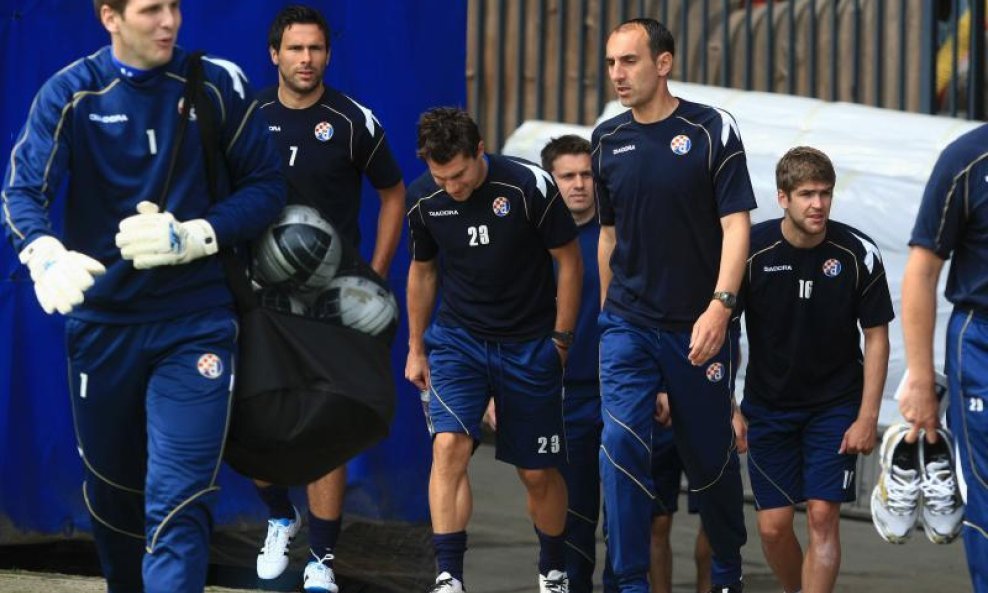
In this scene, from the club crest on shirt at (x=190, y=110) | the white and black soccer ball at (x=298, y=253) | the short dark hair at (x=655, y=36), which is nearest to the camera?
the club crest on shirt at (x=190, y=110)

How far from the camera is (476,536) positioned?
10.0 m

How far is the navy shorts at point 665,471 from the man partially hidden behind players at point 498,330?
40 centimetres

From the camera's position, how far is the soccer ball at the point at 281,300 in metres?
6.16

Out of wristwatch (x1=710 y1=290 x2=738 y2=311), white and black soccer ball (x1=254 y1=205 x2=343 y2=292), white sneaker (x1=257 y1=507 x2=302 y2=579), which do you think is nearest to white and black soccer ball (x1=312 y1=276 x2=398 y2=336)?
white and black soccer ball (x1=254 y1=205 x2=343 y2=292)

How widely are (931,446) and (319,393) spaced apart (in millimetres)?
1890

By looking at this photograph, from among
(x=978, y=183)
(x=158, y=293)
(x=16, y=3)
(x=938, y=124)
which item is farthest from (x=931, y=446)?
(x=938, y=124)

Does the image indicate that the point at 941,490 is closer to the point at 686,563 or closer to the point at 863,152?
the point at 686,563

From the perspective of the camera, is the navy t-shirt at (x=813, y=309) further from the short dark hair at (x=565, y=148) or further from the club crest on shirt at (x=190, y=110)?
the club crest on shirt at (x=190, y=110)

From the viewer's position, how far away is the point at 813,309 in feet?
25.3

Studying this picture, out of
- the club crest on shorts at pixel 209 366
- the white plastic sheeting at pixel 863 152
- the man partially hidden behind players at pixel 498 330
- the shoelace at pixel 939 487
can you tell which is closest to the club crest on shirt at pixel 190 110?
the club crest on shorts at pixel 209 366

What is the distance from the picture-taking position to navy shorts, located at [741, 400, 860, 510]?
304 inches

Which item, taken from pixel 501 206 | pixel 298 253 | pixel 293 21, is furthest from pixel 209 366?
pixel 293 21

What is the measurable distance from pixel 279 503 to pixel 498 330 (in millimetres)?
1253

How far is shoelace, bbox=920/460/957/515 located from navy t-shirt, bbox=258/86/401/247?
287 centimetres
